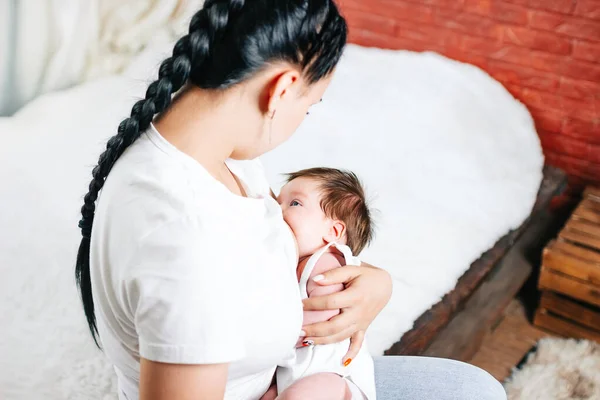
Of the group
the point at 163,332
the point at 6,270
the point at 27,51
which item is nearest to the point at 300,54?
the point at 163,332

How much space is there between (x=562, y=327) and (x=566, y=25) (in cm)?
106

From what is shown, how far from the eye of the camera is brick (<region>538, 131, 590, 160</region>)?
2658mm

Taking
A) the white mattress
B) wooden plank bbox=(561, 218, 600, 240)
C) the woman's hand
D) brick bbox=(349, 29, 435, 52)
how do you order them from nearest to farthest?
the woman's hand < the white mattress < wooden plank bbox=(561, 218, 600, 240) < brick bbox=(349, 29, 435, 52)

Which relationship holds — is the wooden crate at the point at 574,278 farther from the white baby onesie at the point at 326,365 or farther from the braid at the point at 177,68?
the braid at the point at 177,68

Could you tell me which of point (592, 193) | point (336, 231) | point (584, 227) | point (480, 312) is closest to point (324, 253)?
point (336, 231)

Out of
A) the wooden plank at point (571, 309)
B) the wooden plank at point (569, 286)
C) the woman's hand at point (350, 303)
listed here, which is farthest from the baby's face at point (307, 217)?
the wooden plank at point (571, 309)

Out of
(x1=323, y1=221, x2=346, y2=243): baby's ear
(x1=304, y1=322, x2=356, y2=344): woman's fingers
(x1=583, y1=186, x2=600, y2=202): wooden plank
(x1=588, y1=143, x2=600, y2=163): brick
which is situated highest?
(x1=323, y1=221, x2=346, y2=243): baby's ear

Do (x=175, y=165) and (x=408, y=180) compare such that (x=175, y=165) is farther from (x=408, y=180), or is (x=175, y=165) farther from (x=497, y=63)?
(x=497, y=63)

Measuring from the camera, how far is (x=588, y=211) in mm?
2496

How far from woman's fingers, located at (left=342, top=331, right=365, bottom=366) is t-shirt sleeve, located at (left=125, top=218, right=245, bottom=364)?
1.47 feet

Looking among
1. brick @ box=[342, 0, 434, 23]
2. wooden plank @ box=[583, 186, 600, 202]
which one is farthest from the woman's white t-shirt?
brick @ box=[342, 0, 434, 23]

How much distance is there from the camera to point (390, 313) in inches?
71.2

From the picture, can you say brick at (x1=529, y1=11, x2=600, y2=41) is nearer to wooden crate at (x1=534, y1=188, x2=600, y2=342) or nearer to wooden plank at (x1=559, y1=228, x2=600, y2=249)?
wooden crate at (x1=534, y1=188, x2=600, y2=342)

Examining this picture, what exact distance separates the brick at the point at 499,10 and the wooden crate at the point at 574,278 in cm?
70
